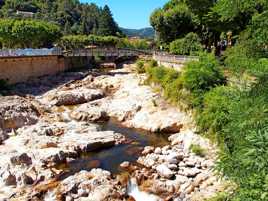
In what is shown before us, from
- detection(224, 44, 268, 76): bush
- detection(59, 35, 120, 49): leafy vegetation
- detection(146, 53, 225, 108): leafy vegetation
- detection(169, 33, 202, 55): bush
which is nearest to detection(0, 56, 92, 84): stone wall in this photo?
detection(169, 33, 202, 55): bush

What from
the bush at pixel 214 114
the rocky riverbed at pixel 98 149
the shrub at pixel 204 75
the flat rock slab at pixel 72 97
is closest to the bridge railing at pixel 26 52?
the rocky riverbed at pixel 98 149

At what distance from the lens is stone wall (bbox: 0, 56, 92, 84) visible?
4362 centimetres

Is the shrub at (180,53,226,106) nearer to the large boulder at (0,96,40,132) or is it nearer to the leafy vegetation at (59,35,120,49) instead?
the large boulder at (0,96,40,132)

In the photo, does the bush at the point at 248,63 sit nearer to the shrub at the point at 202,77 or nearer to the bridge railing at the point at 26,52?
the shrub at the point at 202,77

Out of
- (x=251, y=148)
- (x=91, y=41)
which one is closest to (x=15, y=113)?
(x=251, y=148)

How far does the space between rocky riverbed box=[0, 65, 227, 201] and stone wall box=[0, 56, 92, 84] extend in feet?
7.84

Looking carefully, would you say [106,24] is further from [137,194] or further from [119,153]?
[137,194]

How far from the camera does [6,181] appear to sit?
2092cm

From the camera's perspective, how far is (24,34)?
188ft

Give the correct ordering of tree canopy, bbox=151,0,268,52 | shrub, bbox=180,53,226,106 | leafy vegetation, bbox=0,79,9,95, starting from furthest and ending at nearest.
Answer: leafy vegetation, bbox=0,79,9,95, tree canopy, bbox=151,0,268,52, shrub, bbox=180,53,226,106

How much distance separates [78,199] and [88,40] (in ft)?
230

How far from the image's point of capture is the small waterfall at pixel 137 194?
19.9m

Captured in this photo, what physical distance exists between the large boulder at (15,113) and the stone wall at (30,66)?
9852 millimetres

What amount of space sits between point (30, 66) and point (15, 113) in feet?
55.1
